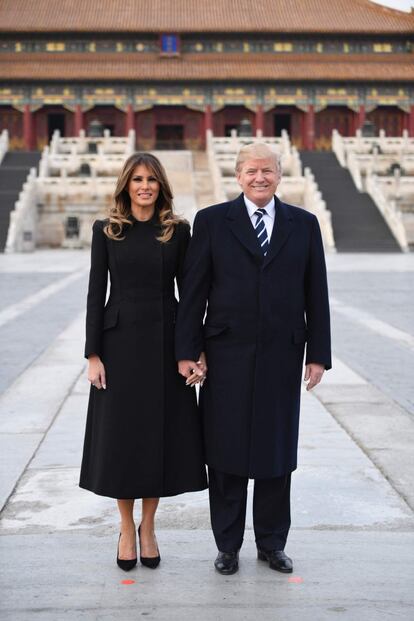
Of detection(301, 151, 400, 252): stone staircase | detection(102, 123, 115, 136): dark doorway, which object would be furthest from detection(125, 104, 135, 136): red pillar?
detection(301, 151, 400, 252): stone staircase

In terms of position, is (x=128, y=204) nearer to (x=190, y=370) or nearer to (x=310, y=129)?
(x=190, y=370)

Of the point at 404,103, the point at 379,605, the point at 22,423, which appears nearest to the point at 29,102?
the point at 404,103

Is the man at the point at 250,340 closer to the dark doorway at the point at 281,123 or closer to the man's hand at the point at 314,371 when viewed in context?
the man's hand at the point at 314,371

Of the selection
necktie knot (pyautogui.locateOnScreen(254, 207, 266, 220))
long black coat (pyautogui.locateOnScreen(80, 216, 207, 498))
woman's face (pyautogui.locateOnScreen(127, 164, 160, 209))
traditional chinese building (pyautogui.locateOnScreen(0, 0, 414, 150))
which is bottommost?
long black coat (pyautogui.locateOnScreen(80, 216, 207, 498))

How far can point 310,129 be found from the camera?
164 ft

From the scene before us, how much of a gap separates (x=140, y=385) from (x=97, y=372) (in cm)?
19

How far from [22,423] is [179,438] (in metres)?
2.91

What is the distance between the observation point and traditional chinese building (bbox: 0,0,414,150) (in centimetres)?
4922

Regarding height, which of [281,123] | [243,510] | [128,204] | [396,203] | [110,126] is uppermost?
[281,123]

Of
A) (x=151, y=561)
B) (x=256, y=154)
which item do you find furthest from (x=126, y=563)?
(x=256, y=154)

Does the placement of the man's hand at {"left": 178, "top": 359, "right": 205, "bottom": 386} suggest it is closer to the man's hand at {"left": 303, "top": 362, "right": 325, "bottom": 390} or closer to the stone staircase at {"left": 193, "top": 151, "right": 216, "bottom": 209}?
the man's hand at {"left": 303, "top": 362, "right": 325, "bottom": 390}

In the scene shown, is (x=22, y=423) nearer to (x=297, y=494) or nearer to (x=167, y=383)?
(x=297, y=494)

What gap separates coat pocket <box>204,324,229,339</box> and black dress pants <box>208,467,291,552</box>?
57 cm

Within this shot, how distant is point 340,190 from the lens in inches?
1430
